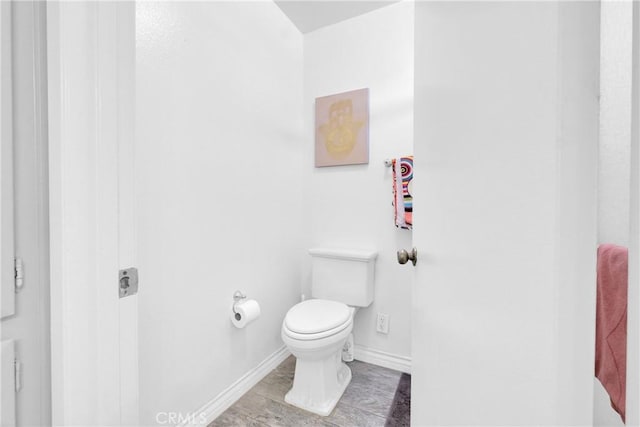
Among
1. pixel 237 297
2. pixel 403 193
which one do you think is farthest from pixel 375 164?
pixel 237 297

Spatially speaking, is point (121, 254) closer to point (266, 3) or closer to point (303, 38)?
point (266, 3)

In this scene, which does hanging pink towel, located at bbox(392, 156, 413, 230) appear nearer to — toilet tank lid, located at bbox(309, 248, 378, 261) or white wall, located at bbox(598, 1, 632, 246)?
toilet tank lid, located at bbox(309, 248, 378, 261)

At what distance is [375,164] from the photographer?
1.84 meters

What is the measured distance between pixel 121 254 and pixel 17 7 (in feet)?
1.99

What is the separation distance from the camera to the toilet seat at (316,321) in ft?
4.38

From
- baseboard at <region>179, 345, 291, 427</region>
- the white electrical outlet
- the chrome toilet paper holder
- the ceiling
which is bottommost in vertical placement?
baseboard at <region>179, 345, 291, 427</region>

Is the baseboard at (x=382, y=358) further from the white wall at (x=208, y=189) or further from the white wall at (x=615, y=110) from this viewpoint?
the white wall at (x=615, y=110)

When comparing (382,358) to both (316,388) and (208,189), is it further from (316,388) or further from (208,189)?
(208,189)

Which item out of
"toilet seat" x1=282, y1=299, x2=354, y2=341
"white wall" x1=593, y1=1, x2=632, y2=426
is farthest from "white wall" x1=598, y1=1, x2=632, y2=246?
"toilet seat" x1=282, y1=299, x2=354, y2=341

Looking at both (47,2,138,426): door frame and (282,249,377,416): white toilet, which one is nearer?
(47,2,138,426): door frame

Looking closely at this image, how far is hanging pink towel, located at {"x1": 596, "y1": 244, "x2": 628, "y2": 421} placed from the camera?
54 cm

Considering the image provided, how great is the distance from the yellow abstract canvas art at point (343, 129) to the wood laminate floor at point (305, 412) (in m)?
1.36

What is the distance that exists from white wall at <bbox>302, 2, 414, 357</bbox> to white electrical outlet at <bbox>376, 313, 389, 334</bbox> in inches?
1.1

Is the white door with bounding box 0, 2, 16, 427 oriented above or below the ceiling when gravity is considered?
below
